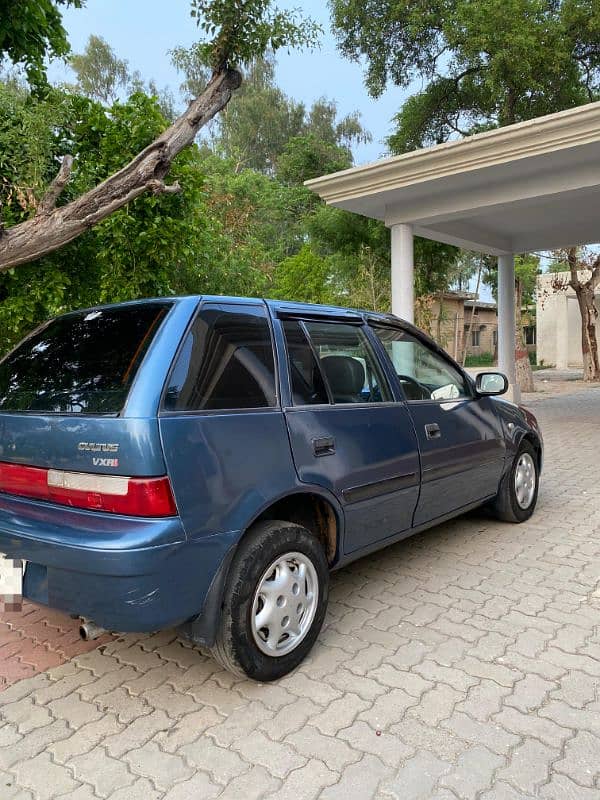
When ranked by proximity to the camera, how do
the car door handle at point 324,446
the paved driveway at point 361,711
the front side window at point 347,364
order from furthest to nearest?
the front side window at point 347,364 < the car door handle at point 324,446 < the paved driveway at point 361,711

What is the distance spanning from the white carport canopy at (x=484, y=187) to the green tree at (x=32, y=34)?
166 inches

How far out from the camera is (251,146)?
3216 cm

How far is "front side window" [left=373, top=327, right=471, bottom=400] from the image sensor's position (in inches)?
147

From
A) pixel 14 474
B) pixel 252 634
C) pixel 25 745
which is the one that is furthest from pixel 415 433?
pixel 25 745

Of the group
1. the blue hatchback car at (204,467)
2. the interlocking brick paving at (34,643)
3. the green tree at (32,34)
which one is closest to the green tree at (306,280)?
the green tree at (32,34)

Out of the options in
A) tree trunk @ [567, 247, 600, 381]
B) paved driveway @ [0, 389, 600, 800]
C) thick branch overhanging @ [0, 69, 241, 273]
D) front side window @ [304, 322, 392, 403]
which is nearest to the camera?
paved driveway @ [0, 389, 600, 800]

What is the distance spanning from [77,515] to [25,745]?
887 mm

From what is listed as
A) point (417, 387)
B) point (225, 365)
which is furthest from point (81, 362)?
point (417, 387)

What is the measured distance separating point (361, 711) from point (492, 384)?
2565 mm

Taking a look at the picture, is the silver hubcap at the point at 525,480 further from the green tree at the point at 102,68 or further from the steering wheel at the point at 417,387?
the green tree at the point at 102,68

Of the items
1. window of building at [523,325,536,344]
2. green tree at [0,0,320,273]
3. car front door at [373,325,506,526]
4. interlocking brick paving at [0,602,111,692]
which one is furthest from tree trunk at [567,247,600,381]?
window of building at [523,325,536,344]

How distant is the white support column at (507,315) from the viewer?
1357cm

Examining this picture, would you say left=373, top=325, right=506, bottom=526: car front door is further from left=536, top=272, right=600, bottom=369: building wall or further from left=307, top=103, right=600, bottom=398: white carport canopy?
left=536, top=272, right=600, bottom=369: building wall

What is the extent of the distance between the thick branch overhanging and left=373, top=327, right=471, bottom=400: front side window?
242 centimetres
